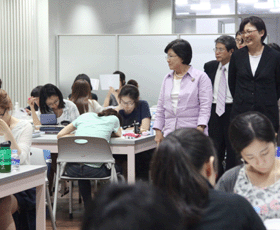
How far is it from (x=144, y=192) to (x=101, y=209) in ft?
0.24

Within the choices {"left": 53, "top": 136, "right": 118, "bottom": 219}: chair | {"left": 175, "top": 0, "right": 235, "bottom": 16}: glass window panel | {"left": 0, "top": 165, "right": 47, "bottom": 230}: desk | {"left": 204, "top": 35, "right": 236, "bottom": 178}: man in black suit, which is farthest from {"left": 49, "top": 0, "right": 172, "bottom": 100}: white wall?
{"left": 0, "top": 165, "right": 47, "bottom": 230}: desk

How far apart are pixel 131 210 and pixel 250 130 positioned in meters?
1.34

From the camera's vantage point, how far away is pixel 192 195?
1.18m

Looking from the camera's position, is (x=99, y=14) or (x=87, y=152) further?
(x=99, y=14)

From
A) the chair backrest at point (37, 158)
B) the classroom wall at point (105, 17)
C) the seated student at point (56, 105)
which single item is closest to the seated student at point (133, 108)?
the seated student at point (56, 105)

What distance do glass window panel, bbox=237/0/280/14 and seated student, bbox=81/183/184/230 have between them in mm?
9379

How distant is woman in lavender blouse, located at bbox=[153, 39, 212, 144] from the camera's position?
3441mm

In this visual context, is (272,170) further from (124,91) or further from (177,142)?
(124,91)

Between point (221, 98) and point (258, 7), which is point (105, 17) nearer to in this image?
point (258, 7)

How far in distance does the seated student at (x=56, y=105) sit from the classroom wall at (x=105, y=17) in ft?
9.62

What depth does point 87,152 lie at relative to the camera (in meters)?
3.73

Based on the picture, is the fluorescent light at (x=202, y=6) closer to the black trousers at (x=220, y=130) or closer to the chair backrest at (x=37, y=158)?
the black trousers at (x=220, y=130)

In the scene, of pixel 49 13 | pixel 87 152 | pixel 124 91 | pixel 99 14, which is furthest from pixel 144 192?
pixel 99 14

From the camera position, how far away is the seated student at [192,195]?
3.84 ft
